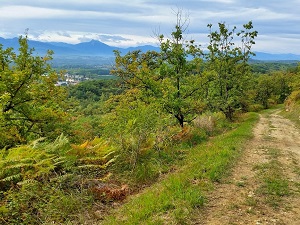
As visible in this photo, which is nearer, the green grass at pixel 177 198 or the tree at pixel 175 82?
the green grass at pixel 177 198

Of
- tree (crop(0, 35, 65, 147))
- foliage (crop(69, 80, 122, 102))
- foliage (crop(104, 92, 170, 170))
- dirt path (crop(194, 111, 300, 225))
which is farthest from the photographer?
foliage (crop(69, 80, 122, 102))

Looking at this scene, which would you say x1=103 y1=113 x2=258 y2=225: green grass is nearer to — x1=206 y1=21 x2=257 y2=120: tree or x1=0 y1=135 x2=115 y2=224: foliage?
x1=0 y1=135 x2=115 y2=224: foliage

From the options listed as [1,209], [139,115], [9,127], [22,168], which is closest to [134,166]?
[139,115]

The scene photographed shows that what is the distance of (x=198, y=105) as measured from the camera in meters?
16.0

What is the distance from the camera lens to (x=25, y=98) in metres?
11.7

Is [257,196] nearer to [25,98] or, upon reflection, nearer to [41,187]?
[41,187]

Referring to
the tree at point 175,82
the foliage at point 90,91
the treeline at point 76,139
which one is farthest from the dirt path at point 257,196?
the foliage at point 90,91

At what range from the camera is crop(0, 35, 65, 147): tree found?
34.9 ft

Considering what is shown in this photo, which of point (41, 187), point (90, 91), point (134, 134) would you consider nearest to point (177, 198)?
point (41, 187)

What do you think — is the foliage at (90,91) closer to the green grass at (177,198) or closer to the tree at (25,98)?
the tree at (25,98)

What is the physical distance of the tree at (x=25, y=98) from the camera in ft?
34.9

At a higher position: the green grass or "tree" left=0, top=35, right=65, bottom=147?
"tree" left=0, top=35, right=65, bottom=147

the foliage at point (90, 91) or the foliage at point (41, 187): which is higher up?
the foliage at point (41, 187)

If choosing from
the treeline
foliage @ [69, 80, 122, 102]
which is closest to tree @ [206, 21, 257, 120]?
the treeline
